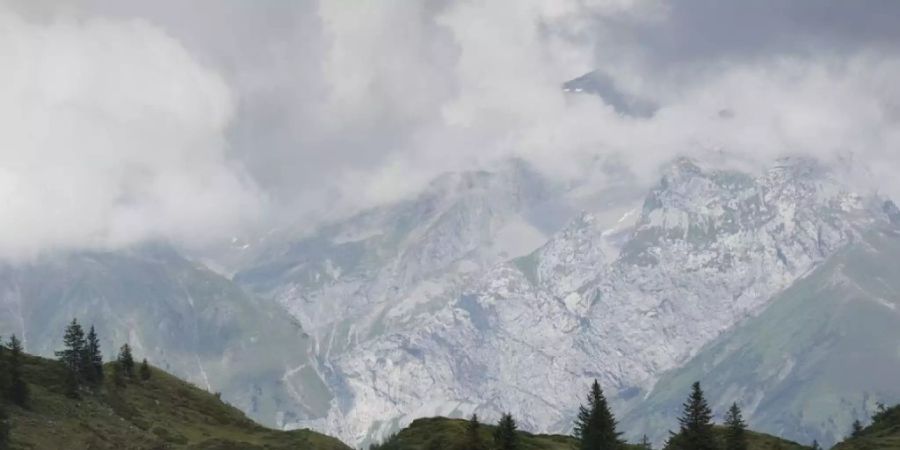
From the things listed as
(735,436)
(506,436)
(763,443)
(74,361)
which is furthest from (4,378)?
(763,443)

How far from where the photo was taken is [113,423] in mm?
172750

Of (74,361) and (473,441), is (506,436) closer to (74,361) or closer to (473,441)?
(473,441)

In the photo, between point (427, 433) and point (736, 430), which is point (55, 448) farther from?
point (736, 430)

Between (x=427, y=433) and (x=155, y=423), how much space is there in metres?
48.9

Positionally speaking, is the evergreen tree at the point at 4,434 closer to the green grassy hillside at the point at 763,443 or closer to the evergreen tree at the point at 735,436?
the evergreen tree at the point at 735,436

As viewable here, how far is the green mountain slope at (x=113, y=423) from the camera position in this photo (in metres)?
160

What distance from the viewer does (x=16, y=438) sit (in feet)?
497

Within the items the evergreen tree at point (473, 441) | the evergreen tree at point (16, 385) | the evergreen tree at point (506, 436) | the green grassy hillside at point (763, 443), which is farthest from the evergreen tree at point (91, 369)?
the green grassy hillside at point (763, 443)

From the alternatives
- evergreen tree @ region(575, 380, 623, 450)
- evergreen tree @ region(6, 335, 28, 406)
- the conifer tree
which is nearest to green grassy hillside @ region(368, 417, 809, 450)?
evergreen tree @ region(575, 380, 623, 450)

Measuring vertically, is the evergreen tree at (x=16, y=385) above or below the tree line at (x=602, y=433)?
above

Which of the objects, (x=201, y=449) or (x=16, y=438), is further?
(x=201, y=449)

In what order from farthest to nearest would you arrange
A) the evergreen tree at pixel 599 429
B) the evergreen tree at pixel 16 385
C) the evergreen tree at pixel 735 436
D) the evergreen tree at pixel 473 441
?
the evergreen tree at pixel 16 385 < the evergreen tree at pixel 735 436 < the evergreen tree at pixel 473 441 < the evergreen tree at pixel 599 429

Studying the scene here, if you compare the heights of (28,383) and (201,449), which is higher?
(28,383)

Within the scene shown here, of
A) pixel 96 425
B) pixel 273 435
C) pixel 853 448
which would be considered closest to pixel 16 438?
pixel 96 425
